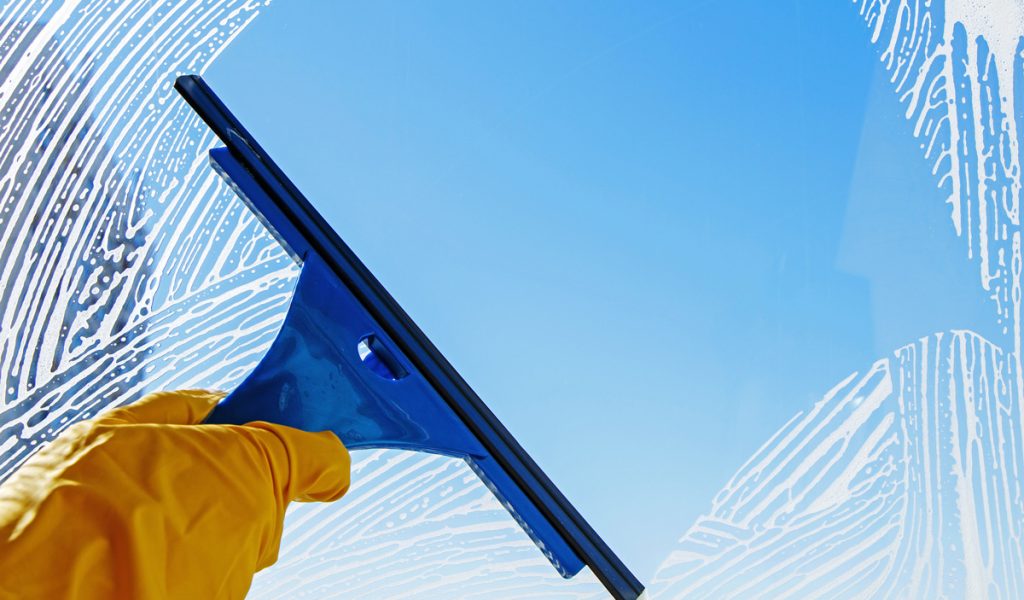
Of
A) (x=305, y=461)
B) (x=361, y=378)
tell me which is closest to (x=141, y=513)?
(x=305, y=461)

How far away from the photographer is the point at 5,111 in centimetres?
172

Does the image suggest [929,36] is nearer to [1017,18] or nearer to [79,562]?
[1017,18]

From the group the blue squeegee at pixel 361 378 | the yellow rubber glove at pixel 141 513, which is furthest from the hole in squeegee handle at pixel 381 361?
the yellow rubber glove at pixel 141 513

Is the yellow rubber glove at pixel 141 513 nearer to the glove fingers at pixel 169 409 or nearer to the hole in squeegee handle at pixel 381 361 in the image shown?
the glove fingers at pixel 169 409

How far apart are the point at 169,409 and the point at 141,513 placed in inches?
11.5

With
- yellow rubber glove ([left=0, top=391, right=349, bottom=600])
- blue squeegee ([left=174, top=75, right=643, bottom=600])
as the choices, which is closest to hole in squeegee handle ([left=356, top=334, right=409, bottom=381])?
blue squeegee ([left=174, top=75, right=643, bottom=600])

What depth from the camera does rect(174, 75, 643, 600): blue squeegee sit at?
0.84 m

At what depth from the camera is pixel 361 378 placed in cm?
88

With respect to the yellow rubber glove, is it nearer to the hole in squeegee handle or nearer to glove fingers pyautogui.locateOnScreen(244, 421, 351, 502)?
glove fingers pyautogui.locateOnScreen(244, 421, 351, 502)

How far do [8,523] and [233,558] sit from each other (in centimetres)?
16

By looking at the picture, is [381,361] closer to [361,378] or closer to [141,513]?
[361,378]

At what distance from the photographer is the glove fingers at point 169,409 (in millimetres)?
657

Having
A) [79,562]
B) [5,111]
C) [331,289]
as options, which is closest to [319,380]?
[331,289]

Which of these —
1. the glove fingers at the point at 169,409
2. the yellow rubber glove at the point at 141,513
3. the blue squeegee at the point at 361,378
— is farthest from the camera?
the blue squeegee at the point at 361,378
